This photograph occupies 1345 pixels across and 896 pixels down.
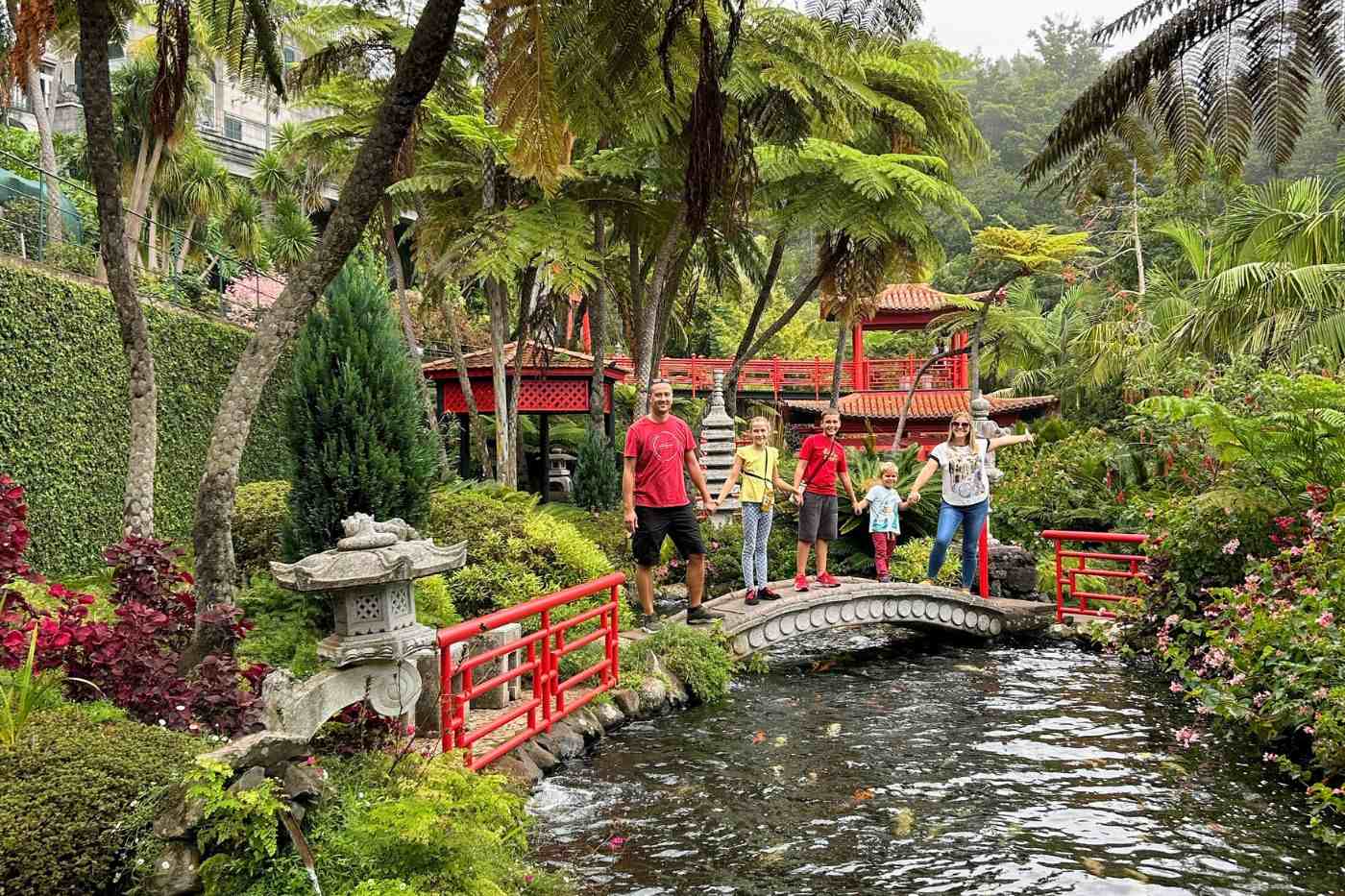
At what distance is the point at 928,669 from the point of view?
10.4 meters

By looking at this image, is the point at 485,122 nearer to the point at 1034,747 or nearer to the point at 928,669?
the point at 928,669

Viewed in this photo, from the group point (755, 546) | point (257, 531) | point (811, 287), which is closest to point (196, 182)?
point (811, 287)

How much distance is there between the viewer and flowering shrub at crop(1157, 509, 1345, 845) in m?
5.73

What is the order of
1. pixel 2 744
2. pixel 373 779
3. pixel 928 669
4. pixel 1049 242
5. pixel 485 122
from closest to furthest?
pixel 2 744
pixel 373 779
pixel 928 669
pixel 485 122
pixel 1049 242

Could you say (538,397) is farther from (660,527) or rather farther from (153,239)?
Answer: (153,239)

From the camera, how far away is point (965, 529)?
10.9m

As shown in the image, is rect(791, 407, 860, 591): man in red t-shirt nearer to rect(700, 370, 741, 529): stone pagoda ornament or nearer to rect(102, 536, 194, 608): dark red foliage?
rect(700, 370, 741, 529): stone pagoda ornament

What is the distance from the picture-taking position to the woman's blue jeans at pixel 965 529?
10.6 meters

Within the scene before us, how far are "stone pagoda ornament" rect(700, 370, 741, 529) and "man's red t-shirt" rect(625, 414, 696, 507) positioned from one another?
6.83m

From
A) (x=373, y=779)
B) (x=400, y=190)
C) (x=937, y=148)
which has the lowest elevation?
(x=373, y=779)

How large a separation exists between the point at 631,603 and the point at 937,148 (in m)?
7.60

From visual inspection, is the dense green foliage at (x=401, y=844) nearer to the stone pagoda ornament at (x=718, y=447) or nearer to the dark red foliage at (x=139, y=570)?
the dark red foliage at (x=139, y=570)

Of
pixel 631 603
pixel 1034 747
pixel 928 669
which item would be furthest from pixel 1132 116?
pixel 631 603

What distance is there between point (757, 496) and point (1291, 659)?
442 centimetres
